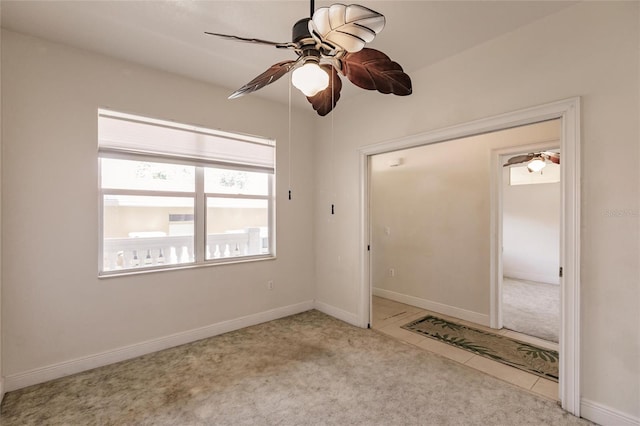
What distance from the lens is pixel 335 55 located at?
1.54m

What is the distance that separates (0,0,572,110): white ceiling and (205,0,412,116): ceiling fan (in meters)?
0.70

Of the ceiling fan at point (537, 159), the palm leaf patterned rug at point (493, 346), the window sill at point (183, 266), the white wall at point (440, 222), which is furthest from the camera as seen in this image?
the ceiling fan at point (537, 159)

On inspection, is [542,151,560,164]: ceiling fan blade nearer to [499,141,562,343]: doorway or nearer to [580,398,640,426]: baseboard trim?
[499,141,562,343]: doorway

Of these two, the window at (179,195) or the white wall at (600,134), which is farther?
the window at (179,195)

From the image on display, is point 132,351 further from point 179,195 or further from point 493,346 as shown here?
point 493,346

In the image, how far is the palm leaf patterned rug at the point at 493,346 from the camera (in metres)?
2.66

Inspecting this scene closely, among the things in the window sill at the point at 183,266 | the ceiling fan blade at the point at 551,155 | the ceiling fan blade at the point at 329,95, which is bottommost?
the window sill at the point at 183,266

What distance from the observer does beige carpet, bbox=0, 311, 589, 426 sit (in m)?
1.99

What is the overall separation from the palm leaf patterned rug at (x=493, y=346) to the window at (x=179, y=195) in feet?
7.32

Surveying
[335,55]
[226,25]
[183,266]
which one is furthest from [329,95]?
[183,266]

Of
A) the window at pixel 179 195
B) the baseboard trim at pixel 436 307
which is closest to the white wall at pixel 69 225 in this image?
the window at pixel 179 195

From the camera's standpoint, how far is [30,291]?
93.3 inches

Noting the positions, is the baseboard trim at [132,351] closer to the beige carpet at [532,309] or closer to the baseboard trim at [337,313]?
the baseboard trim at [337,313]

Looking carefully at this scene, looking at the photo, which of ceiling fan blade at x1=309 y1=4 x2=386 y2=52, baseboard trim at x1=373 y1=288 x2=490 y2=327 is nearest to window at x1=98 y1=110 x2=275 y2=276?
baseboard trim at x1=373 y1=288 x2=490 y2=327
